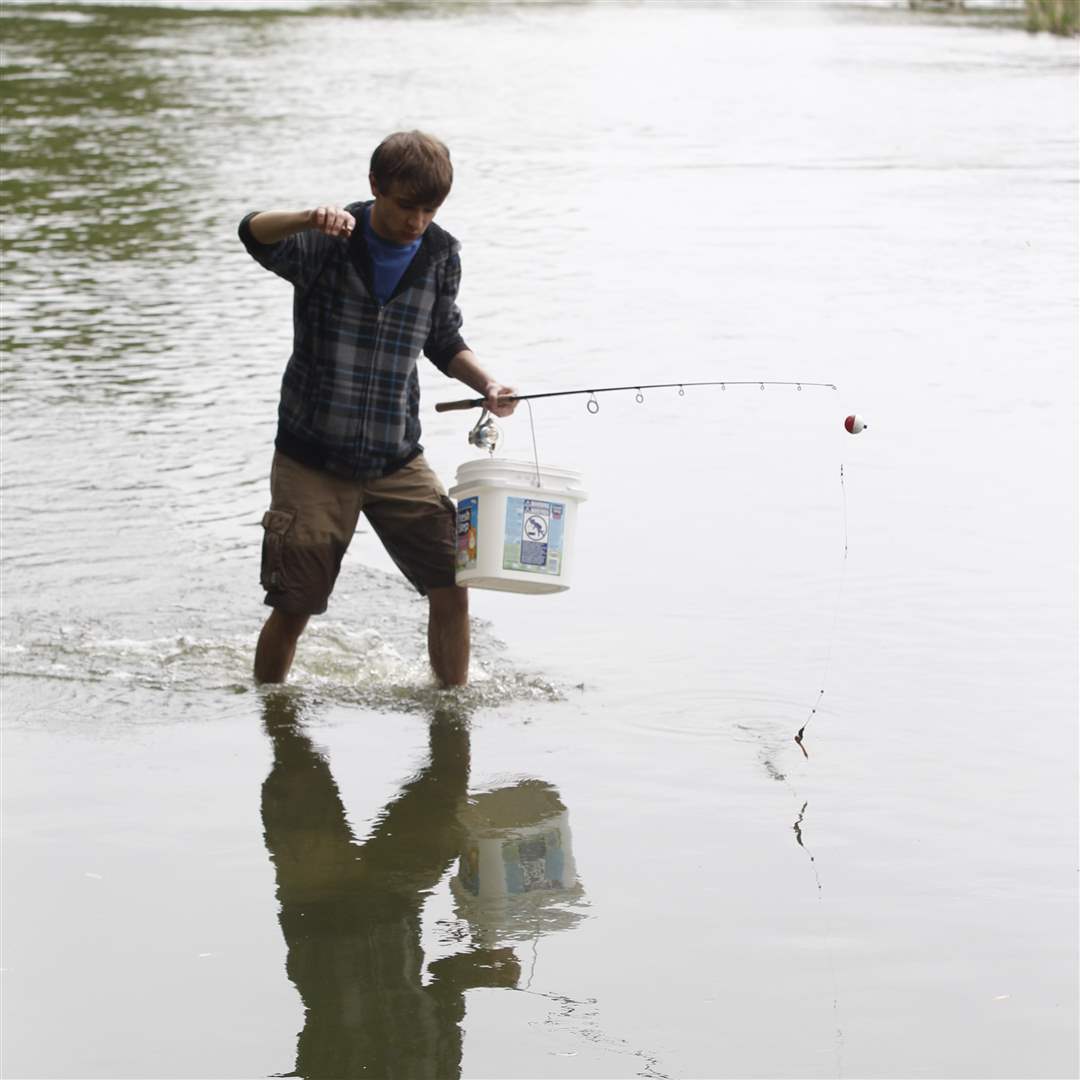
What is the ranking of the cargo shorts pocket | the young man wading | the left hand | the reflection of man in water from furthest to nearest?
the cargo shorts pocket, the left hand, the young man wading, the reflection of man in water

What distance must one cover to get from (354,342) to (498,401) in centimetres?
41

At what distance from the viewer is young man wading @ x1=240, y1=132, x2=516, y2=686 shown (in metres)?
4.86

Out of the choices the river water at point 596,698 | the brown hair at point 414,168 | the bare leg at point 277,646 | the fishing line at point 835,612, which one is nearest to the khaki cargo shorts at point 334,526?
the bare leg at point 277,646

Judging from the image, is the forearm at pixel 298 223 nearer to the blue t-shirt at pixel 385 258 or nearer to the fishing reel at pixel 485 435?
the blue t-shirt at pixel 385 258

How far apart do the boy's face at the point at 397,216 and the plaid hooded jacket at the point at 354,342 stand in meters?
0.08

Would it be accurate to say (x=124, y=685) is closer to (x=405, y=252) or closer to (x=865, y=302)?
(x=405, y=252)

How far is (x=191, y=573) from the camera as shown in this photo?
6805 millimetres

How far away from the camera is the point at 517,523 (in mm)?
5230

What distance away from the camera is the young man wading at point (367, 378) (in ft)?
15.9

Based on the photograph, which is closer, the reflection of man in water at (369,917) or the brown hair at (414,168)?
the reflection of man in water at (369,917)

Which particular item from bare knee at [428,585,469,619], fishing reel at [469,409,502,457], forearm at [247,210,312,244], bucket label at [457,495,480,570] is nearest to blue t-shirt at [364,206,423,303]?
forearm at [247,210,312,244]

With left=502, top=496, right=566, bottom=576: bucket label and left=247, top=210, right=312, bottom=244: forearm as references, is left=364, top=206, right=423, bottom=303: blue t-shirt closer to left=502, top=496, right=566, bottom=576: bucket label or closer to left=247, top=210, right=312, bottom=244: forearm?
left=247, top=210, right=312, bottom=244: forearm

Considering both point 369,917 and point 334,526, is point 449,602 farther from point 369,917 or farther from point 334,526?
point 369,917

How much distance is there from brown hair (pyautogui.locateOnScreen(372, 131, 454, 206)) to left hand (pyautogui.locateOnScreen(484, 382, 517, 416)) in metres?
0.57
